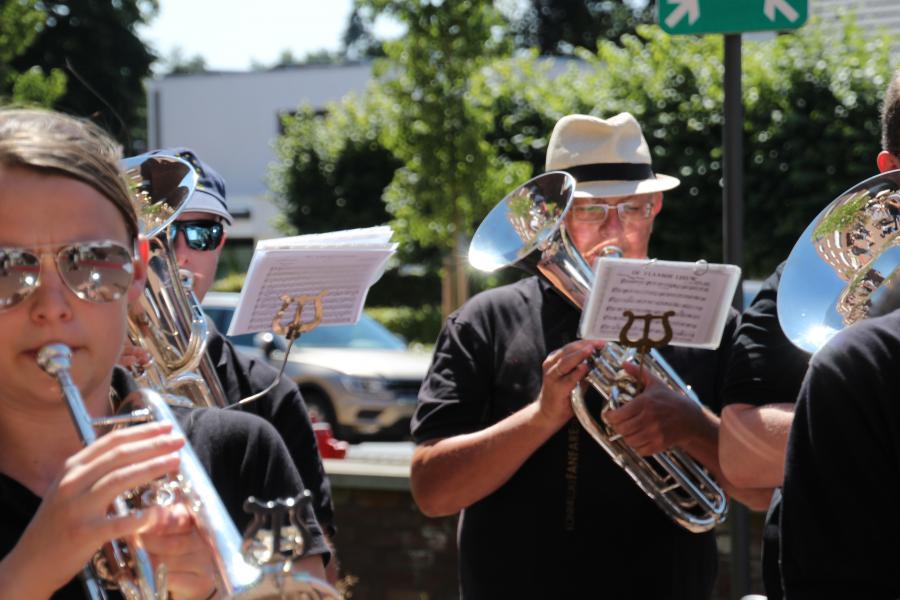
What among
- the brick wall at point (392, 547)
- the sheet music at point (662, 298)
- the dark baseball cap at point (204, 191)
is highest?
the dark baseball cap at point (204, 191)

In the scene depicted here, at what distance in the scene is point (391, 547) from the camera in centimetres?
494

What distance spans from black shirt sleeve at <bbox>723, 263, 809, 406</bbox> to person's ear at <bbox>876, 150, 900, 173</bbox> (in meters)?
0.25

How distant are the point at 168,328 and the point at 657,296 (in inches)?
44.6

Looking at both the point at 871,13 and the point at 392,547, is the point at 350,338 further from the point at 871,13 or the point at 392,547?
the point at 871,13

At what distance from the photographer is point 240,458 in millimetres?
1874

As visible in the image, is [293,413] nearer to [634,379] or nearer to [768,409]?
[634,379]

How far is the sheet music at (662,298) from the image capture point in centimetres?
270

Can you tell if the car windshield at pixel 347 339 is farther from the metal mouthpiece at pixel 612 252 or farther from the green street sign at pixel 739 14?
the metal mouthpiece at pixel 612 252

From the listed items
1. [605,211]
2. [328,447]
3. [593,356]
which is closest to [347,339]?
[328,447]

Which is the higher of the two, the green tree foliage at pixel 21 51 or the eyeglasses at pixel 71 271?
the eyeglasses at pixel 71 271

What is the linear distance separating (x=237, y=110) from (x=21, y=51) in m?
22.1

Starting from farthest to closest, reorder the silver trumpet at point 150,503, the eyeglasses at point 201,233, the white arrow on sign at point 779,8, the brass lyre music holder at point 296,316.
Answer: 1. the white arrow on sign at point 779,8
2. the eyeglasses at point 201,233
3. the brass lyre music holder at point 296,316
4. the silver trumpet at point 150,503

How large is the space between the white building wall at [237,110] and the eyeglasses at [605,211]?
1183 inches

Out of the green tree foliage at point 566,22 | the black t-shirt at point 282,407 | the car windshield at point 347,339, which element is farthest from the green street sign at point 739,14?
the green tree foliage at point 566,22
